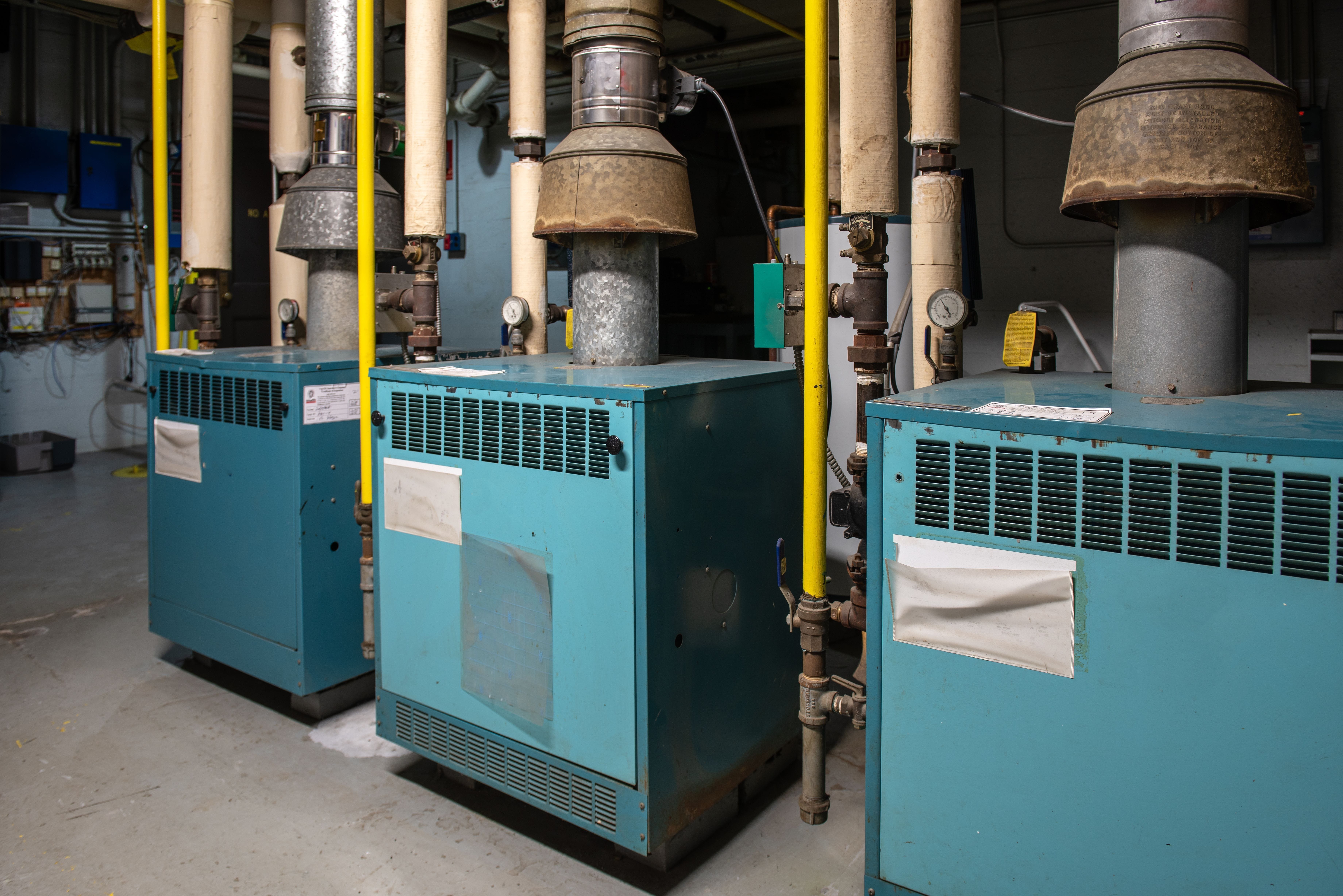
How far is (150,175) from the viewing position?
271 inches

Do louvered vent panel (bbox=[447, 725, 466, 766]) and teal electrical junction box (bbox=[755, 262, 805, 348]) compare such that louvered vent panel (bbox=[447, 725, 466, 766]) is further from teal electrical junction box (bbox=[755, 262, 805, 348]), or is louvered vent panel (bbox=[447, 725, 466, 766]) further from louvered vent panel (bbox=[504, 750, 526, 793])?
teal electrical junction box (bbox=[755, 262, 805, 348])

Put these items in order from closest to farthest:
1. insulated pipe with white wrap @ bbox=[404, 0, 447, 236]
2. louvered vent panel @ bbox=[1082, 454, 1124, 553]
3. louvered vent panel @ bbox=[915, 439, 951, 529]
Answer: louvered vent panel @ bbox=[1082, 454, 1124, 553]
louvered vent panel @ bbox=[915, 439, 951, 529]
insulated pipe with white wrap @ bbox=[404, 0, 447, 236]

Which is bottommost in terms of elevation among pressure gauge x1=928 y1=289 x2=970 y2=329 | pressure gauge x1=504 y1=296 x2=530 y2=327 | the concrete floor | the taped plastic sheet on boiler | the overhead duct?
the concrete floor

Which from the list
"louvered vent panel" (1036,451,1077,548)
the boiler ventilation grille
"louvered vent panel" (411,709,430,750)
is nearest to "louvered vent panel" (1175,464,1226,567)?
the boiler ventilation grille

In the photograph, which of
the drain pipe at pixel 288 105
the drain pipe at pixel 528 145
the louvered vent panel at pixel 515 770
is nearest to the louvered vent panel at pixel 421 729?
the louvered vent panel at pixel 515 770

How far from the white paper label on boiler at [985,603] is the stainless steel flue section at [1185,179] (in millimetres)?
459

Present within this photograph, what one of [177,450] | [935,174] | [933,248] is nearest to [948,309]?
[933,248]

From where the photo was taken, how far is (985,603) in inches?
47.7

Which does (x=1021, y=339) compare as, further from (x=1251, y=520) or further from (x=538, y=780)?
(x=538, y=780)

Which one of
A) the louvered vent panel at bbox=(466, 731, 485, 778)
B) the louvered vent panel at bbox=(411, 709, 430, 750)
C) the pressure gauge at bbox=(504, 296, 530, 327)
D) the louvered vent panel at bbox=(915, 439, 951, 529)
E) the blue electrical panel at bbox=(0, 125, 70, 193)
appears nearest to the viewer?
the louvered vent panel at bbox=(915, 439, 951, 529)

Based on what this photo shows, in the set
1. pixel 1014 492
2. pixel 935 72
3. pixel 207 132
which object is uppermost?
pixel 207 132

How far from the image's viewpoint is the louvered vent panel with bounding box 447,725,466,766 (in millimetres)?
1935

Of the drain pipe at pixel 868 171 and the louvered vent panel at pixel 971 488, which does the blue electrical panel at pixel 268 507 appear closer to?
the drain pipe at pixel 868 171

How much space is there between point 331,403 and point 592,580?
1.09 m
